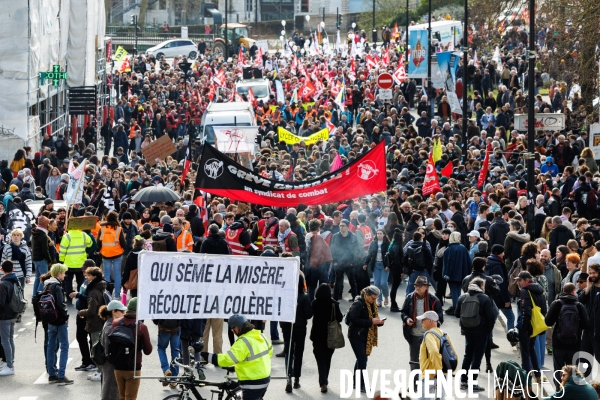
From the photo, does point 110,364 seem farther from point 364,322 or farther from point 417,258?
point 417,258

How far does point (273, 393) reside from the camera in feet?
46.2

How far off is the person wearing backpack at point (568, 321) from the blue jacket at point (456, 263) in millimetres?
4128

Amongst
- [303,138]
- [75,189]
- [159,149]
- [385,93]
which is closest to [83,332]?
[75,189]

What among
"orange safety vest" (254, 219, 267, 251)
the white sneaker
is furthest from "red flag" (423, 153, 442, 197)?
the white sneaker

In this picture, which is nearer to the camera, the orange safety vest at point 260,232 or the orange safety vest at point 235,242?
the orange safety vest at point 235,242

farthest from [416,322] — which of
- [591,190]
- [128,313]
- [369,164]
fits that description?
[591,190]

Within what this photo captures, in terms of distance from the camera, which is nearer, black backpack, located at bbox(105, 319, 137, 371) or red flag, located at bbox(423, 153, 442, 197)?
black backpack, located at bbox(105, 319, 137, 371)

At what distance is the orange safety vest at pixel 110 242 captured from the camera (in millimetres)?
18734

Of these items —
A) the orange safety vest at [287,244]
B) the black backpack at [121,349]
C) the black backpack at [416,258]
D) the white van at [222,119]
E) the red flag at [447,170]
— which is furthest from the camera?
the white van at [222,119]

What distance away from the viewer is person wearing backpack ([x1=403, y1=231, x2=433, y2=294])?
17.8 m

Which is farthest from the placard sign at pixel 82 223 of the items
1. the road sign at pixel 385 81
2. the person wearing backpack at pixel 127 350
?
the road sign at pixel 385 81

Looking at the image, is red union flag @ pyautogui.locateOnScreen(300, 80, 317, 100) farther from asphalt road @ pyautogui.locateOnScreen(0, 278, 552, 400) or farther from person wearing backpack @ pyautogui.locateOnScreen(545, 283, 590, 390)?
person wearing backpack @ pyautogui.locateOnScreen(545, 283, 590, 390)

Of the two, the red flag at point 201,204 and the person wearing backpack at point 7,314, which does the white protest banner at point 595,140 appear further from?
the person wearing backpack at point 7,314

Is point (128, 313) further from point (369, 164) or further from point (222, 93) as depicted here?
point (222, 93)
